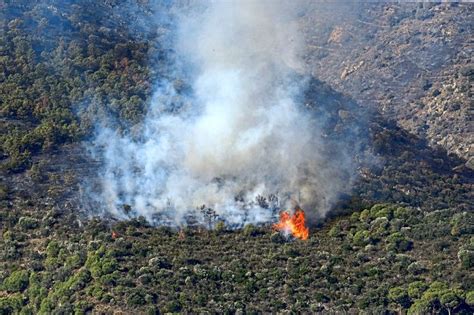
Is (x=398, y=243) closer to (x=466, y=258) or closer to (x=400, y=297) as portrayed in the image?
(x=466, y=258)

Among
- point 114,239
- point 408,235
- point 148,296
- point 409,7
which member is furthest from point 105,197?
point 409,7

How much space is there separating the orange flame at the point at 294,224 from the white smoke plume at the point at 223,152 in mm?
1510

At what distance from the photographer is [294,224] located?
9525 cm

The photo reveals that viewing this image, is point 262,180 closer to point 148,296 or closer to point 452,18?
point 148,296

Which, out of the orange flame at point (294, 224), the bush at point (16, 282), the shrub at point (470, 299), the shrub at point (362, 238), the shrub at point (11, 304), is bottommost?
the shrub at point (470, 299)

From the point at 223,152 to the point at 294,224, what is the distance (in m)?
11.4

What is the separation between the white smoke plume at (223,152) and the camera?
321 feet

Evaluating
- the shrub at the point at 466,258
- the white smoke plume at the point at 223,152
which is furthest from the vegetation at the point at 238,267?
the white smoke plume at the point at 223,152

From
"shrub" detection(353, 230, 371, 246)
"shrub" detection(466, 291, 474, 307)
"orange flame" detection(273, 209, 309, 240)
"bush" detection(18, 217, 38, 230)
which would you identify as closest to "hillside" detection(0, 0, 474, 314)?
"bush" detection(18, 217, 38, 230)

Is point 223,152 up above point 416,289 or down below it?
above

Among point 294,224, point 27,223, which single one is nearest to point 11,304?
point 27,223

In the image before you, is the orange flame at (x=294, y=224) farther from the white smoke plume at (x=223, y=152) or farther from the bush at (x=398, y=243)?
the bush at (x=398, y=243)

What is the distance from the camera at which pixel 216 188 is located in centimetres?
9912

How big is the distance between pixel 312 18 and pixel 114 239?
64.4 metres
